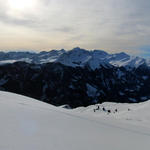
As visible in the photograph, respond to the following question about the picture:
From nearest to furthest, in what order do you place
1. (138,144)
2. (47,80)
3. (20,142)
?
(20,142), (138,144), (47,80)

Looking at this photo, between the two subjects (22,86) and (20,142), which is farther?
(22,86)

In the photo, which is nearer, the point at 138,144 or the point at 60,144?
the point at 60,144

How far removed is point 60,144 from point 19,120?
1592mm

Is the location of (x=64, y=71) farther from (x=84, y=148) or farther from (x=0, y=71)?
(x=84, y=148)

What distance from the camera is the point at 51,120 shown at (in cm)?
492

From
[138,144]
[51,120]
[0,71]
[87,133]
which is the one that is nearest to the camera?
[138,144]

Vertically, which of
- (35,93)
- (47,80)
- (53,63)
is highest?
(53,63)

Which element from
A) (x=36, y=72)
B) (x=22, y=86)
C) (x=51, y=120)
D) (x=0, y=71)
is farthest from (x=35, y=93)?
(x=51, y=120)

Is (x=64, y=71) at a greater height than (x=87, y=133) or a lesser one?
lesser

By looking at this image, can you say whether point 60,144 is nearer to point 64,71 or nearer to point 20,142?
point 20,142

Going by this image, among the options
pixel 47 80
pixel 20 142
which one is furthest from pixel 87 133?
pixel 47 80

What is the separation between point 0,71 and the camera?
487 ft

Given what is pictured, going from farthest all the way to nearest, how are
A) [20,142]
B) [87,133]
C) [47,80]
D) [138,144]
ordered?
1. [47,80]
2. [87,133]
3. [138,144]
4. [20,142]

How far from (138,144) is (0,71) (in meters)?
160
